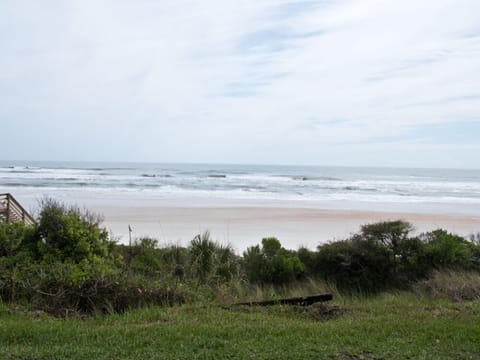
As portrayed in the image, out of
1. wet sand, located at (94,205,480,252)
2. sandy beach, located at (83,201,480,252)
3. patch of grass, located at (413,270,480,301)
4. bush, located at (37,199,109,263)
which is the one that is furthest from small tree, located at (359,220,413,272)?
wet sand, located at (94,205,480,252)

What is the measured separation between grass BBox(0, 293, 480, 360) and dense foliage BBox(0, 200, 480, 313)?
65 centimetres

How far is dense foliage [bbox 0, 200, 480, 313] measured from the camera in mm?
7500

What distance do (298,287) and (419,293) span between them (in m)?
2.65

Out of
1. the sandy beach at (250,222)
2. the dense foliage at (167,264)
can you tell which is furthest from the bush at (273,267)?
the sandy beach at (250,222)

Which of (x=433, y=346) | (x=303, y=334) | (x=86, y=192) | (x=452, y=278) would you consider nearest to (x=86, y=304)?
(x=303, y=334)

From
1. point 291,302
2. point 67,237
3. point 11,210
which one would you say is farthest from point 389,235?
point 11,210

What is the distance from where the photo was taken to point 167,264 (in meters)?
11.3

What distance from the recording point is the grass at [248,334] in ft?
16.7

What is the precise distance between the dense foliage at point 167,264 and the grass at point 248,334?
25.6 inches

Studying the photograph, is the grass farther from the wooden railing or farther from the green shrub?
the wooden railing

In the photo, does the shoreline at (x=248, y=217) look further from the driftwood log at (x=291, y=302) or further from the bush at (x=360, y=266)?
the driftwood log at (x=291, y=302)

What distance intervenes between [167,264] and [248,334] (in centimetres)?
583

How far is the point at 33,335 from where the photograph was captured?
5656 mm

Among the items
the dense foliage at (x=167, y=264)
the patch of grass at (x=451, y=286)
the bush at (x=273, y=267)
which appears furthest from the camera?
the bush at (x=273, y=267)
